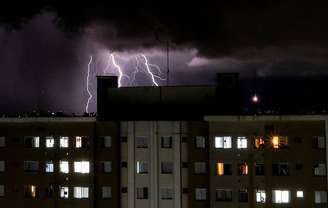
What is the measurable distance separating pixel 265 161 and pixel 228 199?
179 inches

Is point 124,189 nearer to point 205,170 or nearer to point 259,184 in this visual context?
point 205,170

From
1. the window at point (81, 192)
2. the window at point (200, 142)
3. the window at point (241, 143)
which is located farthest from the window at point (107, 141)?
the window at point (241, 143)

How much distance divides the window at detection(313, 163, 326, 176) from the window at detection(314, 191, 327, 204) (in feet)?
5.08

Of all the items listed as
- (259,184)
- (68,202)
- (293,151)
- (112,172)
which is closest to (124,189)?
(112,172)

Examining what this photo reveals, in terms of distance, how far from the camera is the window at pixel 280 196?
3959 cm

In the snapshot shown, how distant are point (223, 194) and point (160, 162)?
20.2 ft

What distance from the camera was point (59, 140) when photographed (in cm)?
4228

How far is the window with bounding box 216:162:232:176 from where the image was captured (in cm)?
4056

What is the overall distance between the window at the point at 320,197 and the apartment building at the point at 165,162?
82 mm

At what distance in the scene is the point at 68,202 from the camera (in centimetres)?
4200

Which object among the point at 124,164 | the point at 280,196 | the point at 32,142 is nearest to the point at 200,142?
the point at 124,164

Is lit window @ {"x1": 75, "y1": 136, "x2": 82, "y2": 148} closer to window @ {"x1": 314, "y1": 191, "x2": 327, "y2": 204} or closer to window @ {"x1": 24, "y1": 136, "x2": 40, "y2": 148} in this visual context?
window @ {"x1": 24, "y1": 136, "x2": 40, "y2": 148}

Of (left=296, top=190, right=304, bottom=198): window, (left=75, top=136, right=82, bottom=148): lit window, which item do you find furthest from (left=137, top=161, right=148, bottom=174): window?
(left=296, top=190, right=304, bottom=198): window

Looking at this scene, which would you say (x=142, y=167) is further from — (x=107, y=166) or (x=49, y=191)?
(x=49, y=191)
